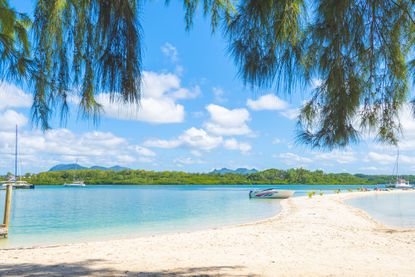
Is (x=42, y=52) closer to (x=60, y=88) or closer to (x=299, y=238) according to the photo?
(x=60, y=88)

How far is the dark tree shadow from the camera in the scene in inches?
258

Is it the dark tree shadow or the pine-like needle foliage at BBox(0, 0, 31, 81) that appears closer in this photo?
the pine-like needle foliage at BBox(0, 0, 31, 81)

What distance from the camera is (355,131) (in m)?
3.44

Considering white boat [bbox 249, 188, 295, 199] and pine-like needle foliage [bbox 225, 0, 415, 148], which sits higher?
pine-like needle foliage [bbox 225, 0, 415, 148]

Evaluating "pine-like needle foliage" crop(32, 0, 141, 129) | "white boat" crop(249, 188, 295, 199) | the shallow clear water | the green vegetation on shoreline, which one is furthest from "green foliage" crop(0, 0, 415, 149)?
the green vegetation on shoreline

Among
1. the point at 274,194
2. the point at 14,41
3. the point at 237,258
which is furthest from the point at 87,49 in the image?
the point at 274,194

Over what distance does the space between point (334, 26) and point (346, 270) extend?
510cm

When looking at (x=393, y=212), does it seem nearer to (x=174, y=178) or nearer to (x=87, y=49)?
(x=87, y=49)

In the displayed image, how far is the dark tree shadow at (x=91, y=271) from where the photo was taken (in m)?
6.55

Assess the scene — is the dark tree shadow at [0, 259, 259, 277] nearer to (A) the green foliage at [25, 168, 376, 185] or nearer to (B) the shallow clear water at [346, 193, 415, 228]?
(B) the shallow clear water at [346, 193, 415, 228]

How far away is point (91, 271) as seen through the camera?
696cm

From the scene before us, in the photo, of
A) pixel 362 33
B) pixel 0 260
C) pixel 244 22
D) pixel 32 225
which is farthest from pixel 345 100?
pixel 32 225

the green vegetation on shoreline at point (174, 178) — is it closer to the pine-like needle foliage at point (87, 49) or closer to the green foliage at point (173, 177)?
the green foliage at point (173, 177)

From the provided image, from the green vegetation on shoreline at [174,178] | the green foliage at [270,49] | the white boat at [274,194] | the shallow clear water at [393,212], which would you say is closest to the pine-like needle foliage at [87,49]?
the green foliage at [270,49]
